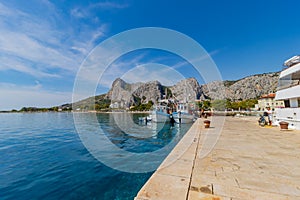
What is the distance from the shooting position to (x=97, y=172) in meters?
5.57

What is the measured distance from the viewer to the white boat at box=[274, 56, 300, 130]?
10273mm

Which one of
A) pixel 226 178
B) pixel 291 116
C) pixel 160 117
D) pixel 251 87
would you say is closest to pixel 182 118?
pixel 160 117

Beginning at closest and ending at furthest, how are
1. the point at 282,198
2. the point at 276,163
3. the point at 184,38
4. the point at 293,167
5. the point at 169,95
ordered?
the point at 282,198 → the point at 293,167 → the point at 276,163 → the point at 184,38 → the point at 169,95

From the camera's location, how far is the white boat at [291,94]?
1027 centimetres

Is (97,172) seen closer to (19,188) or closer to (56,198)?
(56,198)

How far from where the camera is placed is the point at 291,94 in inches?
433

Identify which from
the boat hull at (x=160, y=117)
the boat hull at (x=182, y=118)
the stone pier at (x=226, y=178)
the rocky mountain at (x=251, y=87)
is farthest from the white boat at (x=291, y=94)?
the rocky mountain at (x=251, y=87)

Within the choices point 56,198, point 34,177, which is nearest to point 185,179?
point 56,198

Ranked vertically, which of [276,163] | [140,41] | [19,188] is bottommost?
[19,188]

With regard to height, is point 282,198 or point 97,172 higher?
Answer: point 282,198

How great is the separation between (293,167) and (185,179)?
112 inches

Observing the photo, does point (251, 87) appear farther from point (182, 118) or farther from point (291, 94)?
point (291, 94)

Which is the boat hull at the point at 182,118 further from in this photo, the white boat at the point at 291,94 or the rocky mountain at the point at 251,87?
the rocky mountain at the point at 251,87

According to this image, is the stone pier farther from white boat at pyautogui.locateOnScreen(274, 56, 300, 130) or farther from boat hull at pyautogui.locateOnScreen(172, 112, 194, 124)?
boat hull at pyautogui.locateOnScreen(172, 112, 194, 124)
